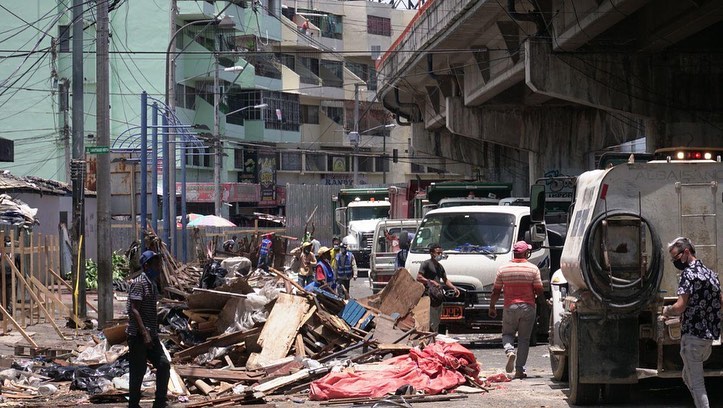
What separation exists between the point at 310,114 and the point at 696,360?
7595 cm

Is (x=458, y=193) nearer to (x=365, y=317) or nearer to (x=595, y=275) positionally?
(x=365, y=317)

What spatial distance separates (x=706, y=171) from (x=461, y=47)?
71.2ft

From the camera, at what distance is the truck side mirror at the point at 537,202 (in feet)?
48.8

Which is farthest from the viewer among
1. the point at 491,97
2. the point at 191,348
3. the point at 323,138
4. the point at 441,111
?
the point at 323,138

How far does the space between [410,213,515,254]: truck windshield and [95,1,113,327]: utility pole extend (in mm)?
→ 5849

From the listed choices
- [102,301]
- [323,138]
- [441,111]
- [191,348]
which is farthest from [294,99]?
[191,348]

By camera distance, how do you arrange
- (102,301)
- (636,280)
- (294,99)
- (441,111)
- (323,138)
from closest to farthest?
(636,280), (102,301), (441,111), (294,99), (323,138)

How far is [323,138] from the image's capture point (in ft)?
281

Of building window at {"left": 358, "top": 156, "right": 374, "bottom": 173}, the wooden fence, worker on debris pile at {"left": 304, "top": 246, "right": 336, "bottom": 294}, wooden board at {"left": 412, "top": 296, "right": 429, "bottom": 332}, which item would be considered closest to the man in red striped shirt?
wooden board at {"left": 412, "top": 296, "right": 429, "bottom": 332}

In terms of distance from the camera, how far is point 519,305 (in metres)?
14.6

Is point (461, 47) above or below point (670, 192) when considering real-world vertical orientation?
above

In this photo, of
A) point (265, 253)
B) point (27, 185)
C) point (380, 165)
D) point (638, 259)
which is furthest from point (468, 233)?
point (380, 165)

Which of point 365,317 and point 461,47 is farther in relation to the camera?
point 461,47

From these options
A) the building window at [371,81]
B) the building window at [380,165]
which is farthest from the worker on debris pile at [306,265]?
the building window at [380,165]
